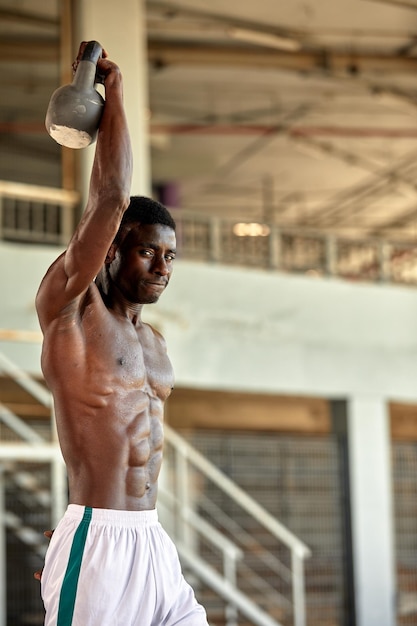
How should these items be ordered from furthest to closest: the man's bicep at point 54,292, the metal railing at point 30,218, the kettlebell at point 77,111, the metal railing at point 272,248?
the metal railing at point 30,218, the metal railing at point 272,248, the man's bicep at point 54,292, the kettlebell at point 77,111

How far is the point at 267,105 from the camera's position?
655 inches

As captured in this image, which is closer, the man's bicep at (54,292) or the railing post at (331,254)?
the man's bicep at (54,292)

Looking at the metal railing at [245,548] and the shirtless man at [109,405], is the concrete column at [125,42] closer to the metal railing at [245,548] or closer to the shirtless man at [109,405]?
the metal railing at [245,548]

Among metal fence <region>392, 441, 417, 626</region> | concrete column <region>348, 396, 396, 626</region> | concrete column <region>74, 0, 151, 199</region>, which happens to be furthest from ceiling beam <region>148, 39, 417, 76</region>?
metal fence <region>392, 441, 417, 626</region>

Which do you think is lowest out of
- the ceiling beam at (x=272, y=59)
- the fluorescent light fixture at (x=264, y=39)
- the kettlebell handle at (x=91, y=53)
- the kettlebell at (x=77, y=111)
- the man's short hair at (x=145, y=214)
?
the man's short hair at (x=145, y=214)

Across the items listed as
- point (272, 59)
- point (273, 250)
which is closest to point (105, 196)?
point (273, 250)

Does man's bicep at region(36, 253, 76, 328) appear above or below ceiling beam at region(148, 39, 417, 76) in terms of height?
below

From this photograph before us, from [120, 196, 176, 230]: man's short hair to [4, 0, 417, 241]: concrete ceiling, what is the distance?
32.8 feet

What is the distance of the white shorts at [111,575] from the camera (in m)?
3.12

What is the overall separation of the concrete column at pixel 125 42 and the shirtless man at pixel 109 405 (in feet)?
25.7

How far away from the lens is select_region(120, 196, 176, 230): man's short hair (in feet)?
10.8

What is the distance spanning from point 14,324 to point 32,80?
5.82 metres

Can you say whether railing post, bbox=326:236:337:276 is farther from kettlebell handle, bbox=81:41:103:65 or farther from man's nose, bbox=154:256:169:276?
kettlebell handle, bbox=81:41:103:65

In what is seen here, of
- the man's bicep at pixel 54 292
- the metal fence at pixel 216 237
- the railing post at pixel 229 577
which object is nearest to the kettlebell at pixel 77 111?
the man's bicep at pixel 54 292
